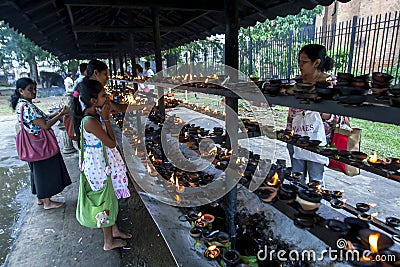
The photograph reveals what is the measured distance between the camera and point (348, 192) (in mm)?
3836

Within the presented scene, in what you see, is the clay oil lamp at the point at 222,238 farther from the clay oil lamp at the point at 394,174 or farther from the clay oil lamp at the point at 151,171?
the clay oil lamp at the point at 151,171

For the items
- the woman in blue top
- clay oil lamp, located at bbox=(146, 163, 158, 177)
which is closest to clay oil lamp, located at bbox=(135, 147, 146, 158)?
clay oil lamp, located at bbox=(146, 163, 158, 177)

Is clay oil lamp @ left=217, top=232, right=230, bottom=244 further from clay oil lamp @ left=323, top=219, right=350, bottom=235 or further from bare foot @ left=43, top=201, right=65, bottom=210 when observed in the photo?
bare foot @ left=43, top=201, right=65, bottom=210

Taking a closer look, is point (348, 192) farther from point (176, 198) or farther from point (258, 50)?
point (258, 50)

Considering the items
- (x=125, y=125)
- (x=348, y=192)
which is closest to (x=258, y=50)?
(x=125, y=125)

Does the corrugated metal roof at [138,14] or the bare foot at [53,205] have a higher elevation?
the corrugated metal roof at [138,14]

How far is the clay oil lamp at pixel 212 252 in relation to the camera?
1.85 meters

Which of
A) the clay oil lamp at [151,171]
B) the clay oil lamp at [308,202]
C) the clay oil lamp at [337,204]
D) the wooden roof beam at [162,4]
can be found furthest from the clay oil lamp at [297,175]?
the wooden roof beam at [162,4]

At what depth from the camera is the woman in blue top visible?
314 cm

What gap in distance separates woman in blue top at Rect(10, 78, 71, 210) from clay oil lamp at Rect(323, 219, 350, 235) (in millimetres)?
3079

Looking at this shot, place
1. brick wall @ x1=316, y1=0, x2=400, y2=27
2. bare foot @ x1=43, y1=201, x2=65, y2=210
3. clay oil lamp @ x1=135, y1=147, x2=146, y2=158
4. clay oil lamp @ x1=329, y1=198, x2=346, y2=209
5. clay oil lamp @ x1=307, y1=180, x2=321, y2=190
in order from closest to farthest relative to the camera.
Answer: clay oil lamp @ x1=329, y1=198, x2=346, y2=209 → clay oil lamp @ x1=307, y1=180, x2=321, y2=190 → bare foot @ x1=43, y1=201, x2=65, y2=210 → clay oil lamp @ x1=135, y1=147, x2=146, y2=158 → brick wall @ x1=316, y1=0, x2=400, y2=27

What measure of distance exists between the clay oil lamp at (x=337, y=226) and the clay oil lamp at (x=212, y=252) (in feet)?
2.46

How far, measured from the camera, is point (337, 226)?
64.9 inches

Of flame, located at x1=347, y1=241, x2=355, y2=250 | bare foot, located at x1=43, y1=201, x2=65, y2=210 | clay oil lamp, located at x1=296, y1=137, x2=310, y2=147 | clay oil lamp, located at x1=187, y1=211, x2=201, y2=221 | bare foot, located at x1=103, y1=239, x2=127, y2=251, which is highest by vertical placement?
clay oil lamp, located at x1=296, y1=137, x2=310, y2=147
